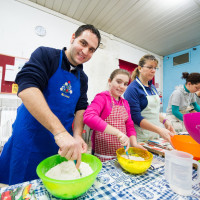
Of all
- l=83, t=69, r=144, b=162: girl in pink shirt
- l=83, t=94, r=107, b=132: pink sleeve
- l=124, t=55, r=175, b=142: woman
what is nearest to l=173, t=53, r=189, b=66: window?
l=124, t=55, r=175, b=142: woman

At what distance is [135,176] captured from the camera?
2.07 ft

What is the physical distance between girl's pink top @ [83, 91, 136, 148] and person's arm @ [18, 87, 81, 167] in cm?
33

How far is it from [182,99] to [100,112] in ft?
5.80

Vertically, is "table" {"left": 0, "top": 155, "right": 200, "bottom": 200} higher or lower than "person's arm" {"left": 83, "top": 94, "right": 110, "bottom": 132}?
lower

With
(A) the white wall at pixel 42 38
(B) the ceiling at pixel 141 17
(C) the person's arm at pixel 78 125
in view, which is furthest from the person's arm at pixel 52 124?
(B) the ceiling at pixel 141 17

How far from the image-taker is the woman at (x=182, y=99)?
204 cm

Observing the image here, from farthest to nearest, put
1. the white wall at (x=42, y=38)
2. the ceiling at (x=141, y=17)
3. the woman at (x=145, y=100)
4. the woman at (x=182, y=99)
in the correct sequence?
the ceiling at (x=141, y=17) < the white wall at (x=42, y=38) < the woman at (x=182, y=99) < the woman at (x=145, y=100)

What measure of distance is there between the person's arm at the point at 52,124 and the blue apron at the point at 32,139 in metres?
0.22

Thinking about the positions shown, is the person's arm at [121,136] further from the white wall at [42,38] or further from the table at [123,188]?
the white wall at [42,38]

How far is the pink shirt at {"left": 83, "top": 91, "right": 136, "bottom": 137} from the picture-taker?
2.84 feet

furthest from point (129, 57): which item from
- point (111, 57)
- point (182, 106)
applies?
point (182, 106)

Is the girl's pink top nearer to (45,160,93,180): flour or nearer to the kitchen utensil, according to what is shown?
(45,160,93,180): flour

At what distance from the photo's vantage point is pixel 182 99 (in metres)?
2.14

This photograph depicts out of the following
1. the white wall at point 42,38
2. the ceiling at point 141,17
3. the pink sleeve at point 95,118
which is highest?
the ceiling at point 141,17
